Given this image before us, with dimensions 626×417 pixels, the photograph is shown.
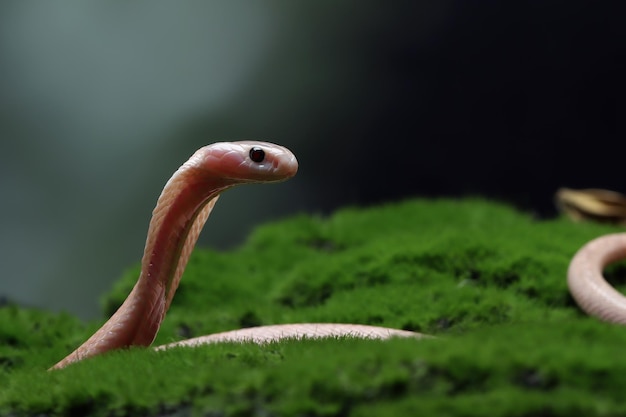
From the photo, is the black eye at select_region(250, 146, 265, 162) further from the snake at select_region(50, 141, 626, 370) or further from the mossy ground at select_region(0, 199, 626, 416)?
the mossy ground at select_region(0, 199, 626, 416)

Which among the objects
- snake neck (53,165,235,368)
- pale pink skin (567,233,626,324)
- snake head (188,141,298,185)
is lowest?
pale pink skin (567,233,626,324)

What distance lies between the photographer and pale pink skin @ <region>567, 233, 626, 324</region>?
407 centimetres

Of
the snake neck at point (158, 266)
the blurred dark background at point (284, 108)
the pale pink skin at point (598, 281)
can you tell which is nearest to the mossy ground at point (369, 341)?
the pale pink skin at point (598, 281)

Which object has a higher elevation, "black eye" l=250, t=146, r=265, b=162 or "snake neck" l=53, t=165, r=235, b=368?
"black eye" l=250, t=146, r=265, b=162

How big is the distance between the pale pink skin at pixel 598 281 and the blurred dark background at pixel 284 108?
13.4ft

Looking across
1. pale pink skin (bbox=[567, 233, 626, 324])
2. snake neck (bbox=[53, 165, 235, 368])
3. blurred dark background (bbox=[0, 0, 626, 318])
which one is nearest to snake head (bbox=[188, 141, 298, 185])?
snake neck (bbox=[53, 165, 235, 368])

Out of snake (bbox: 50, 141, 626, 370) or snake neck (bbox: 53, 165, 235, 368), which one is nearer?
snake (bbox: 50, 141, 626, 370)

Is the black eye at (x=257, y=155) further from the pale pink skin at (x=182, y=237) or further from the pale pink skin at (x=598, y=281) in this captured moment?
the pale pink skin at (x=598, y=281)

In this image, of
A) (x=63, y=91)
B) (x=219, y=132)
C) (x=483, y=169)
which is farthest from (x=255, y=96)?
(x=483, y=169)

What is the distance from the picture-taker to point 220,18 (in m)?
8.87

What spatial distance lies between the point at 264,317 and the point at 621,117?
608 cm

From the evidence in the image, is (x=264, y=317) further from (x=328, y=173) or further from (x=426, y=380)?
(x=328, y=173)

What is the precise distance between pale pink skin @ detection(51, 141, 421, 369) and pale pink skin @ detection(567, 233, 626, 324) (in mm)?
1273

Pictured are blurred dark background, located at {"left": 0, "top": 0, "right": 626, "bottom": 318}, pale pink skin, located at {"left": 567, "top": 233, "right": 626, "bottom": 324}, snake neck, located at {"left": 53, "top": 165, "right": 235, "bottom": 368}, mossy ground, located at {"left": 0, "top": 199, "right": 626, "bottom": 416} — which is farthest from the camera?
blurred dark background, located at {"left": 0, "top": 0, "right": 626, "bottom": 318}
